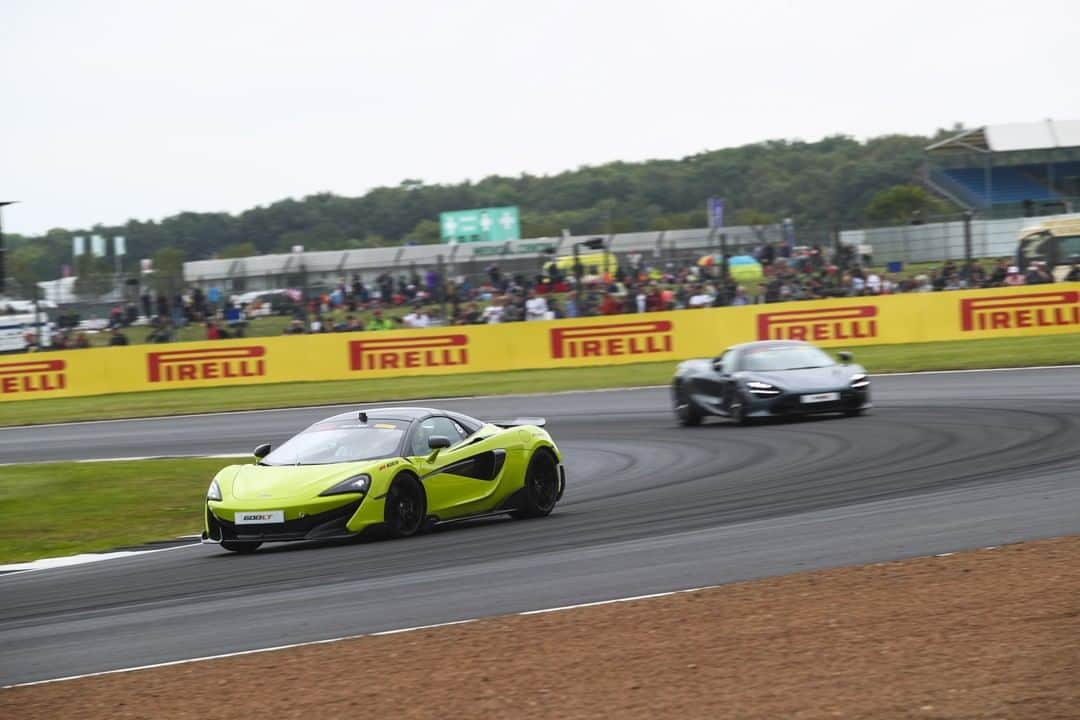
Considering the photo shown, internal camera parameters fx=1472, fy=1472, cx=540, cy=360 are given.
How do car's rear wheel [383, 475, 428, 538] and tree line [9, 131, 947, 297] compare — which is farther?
tree line [9, 131, 947, 297]

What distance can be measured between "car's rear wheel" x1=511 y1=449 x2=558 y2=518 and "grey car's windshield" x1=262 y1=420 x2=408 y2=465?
1361 millimetres

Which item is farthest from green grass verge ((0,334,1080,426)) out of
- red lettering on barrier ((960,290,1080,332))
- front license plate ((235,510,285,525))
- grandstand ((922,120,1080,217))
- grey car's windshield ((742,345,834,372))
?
grandstand ((922,120,1080,217))

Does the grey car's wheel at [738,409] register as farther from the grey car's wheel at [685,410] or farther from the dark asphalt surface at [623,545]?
the dark asphalt surface at [623,545]

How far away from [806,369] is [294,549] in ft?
31.5

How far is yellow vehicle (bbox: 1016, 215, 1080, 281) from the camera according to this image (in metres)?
30.2

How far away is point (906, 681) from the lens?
6.05 meters

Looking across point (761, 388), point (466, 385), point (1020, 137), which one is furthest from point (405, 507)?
point (1020, 137)

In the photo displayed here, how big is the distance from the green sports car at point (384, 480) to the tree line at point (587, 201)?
70504 mm

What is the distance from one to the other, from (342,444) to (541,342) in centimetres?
2033

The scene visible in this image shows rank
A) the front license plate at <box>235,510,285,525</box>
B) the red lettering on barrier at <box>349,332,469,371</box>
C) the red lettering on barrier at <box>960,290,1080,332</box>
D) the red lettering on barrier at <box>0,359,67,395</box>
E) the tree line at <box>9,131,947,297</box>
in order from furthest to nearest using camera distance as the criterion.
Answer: the tree line at <box>9,131,947,297</box>
the red lettering on barrier at <box>0,359,67,395</box>
the red lettering on barrier at <box>349,332,469,371</box>
the red lettering on barrier at <box>960,290,1080,332</box>
the front license plate at <box>235,510,285,525</box>

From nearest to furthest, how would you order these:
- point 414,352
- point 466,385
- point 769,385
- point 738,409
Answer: point 769,385, point 738,409, point 466,385, point 414,352

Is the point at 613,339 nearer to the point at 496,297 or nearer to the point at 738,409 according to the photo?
the point at 496,297

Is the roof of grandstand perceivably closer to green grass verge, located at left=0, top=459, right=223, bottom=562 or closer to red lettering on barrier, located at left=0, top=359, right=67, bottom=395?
red lettering on barrier, located at left=0, top=359, right=67, bottom=395

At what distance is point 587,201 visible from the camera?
347 feet
